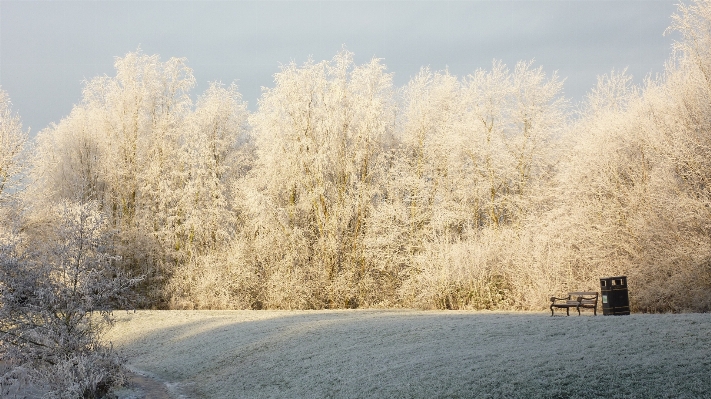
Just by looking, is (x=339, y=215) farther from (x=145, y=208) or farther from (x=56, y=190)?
(x=56, y=190)

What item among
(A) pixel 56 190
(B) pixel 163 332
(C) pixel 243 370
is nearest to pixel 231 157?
(A) pixel 56 190

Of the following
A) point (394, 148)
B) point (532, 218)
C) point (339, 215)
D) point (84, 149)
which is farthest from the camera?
point (84, 149)

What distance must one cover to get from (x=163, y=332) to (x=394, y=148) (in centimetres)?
1721

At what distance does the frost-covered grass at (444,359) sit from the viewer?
952 cm

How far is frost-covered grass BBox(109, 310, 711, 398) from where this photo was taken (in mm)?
9523

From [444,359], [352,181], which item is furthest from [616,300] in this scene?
[352,181]

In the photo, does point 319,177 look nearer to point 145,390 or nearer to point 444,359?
point 145,390

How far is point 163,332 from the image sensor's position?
2309 cm

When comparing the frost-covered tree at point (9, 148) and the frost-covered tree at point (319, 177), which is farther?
the frost-covered tree at point (319, 177)

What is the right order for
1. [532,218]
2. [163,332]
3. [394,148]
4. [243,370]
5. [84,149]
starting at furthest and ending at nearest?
[84,149], [394,148], [532,218], [163,332], [243,370]

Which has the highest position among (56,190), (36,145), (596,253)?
(36,145)

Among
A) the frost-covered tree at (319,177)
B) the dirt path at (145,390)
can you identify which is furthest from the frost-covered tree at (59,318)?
the frost-covered tree at (319,177)

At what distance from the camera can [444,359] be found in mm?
12086

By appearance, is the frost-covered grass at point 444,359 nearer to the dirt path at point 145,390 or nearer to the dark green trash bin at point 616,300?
the dirt path at point 145,390
